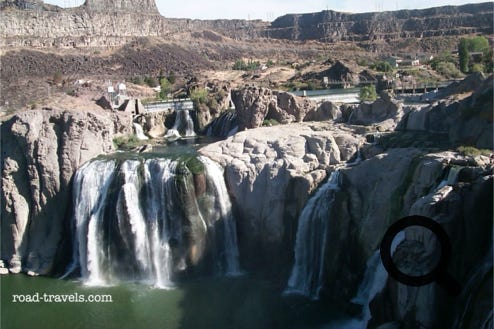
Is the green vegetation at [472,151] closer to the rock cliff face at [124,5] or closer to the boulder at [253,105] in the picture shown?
the boulder at [253,105]

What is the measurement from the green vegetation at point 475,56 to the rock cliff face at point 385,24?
1363 inches

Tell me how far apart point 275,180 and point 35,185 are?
1188cm

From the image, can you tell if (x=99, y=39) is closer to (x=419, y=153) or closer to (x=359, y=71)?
(x=359, y=71)

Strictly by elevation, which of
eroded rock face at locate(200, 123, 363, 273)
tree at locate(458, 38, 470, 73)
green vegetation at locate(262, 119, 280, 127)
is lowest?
eroded rock face at locate(200, 123, 363, 273)

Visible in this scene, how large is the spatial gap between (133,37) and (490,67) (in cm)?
7797

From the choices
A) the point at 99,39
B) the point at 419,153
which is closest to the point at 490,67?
the point at 419,153

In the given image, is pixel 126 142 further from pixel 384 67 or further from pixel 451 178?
pixel 384 67

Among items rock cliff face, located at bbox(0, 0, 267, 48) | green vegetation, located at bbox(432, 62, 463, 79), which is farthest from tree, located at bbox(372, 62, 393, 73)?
rock cliff face, located at bbox(0, 0, 267, 48)

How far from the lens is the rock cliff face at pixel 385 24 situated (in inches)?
4048

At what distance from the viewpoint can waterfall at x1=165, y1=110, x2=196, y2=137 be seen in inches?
1591

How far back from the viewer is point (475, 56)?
60375mm

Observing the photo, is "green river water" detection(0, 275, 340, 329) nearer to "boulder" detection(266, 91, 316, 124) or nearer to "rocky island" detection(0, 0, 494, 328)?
"rocky island" detection(0, 0, 494, 328)

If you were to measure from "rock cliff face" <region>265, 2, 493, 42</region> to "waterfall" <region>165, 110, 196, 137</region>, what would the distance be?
2870 inches

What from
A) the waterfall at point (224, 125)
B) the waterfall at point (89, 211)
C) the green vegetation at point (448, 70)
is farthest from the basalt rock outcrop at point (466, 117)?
the green vegetation at point (448, 70)
